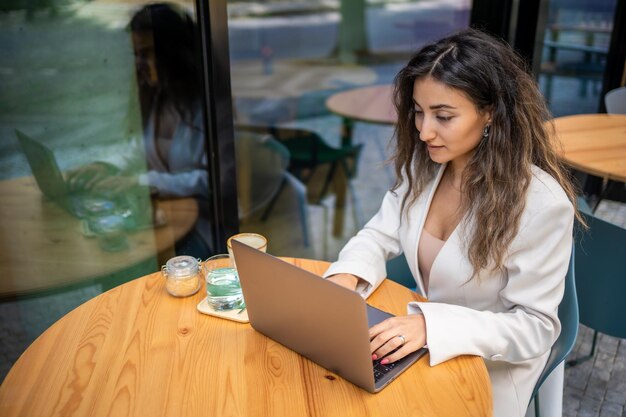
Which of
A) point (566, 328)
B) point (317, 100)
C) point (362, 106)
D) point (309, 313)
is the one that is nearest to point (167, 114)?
point (317, 100)

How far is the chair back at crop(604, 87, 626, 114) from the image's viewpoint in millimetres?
3762

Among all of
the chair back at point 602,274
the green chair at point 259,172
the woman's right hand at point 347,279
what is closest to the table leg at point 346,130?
the green chair at point 259,172

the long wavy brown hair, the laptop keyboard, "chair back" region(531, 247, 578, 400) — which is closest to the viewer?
the laptop keyboard

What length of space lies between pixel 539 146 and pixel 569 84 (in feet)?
11.0

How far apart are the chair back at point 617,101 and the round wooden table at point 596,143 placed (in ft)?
1.27

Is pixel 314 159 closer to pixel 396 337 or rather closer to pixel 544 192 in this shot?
pixel 544 192

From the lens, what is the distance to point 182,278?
1.68 metres

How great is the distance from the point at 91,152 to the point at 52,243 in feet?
1.20

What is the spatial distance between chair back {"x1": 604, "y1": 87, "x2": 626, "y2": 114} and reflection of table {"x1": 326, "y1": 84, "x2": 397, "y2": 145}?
54.9 inches

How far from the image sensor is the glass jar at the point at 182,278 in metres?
1.68

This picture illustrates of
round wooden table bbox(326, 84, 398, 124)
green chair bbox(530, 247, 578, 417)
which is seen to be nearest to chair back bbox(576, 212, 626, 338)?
green chair bbox(530, 247, 578, 417)

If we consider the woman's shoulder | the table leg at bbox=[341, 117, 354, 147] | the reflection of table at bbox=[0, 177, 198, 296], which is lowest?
the reflection of table at bbox=[0, 177, 198, 296]

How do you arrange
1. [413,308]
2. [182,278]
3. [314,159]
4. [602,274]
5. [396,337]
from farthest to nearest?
1. [314,159]
2. [602,274]
3. [182,278]
4. [413,308]
5. [396,337]

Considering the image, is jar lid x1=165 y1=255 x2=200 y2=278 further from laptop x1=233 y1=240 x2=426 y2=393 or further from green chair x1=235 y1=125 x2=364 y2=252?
green chair x1=235 y1=125 x2=364 y2=252
